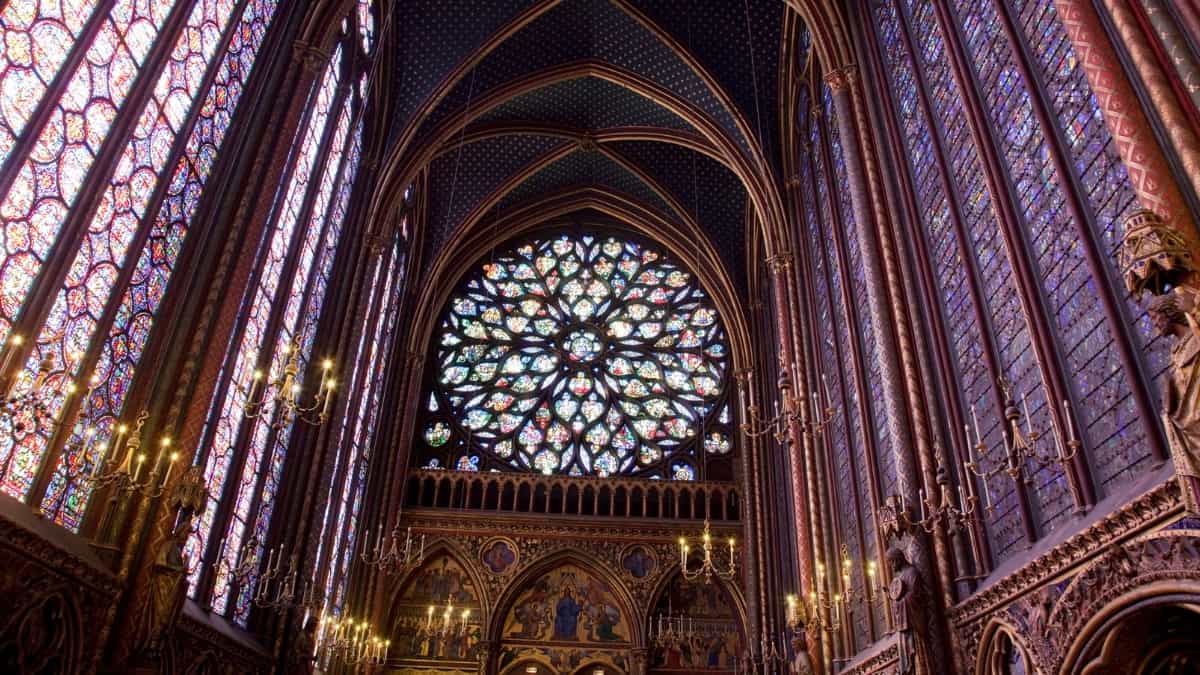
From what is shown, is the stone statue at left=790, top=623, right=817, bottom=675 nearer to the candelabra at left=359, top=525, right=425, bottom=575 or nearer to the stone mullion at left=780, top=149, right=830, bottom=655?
the stone mullion at left=780, top=149, right=830, bottom=655

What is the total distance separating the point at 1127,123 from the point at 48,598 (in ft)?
32.3

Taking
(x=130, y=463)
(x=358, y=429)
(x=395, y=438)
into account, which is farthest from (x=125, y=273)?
(x=395, y=438)

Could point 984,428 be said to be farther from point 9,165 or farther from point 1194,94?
point 9,165

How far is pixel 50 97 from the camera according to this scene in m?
8.17

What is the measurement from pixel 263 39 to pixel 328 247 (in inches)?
170

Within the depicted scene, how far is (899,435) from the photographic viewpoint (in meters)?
10.9

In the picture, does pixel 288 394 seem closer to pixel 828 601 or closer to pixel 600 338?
pixel 828 601

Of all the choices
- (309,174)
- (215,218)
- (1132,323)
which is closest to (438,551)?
(309,174)

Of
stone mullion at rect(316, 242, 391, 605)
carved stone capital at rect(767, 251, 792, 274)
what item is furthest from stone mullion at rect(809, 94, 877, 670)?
stone mullion at rect(316, 242, 391, 605)

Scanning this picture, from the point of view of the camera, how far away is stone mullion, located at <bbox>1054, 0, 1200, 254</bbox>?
18.7ft

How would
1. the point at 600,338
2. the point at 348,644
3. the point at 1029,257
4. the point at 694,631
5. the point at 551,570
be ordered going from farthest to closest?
the point at 600,338 < the point at 551,570 < the point at 694,631 < the point at 348,644 < the point at 1029,257

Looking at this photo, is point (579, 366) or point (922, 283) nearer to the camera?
point (922, 283)

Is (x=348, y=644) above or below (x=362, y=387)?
below

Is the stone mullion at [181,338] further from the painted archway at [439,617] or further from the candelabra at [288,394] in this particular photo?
the painted archway at [439,617]
